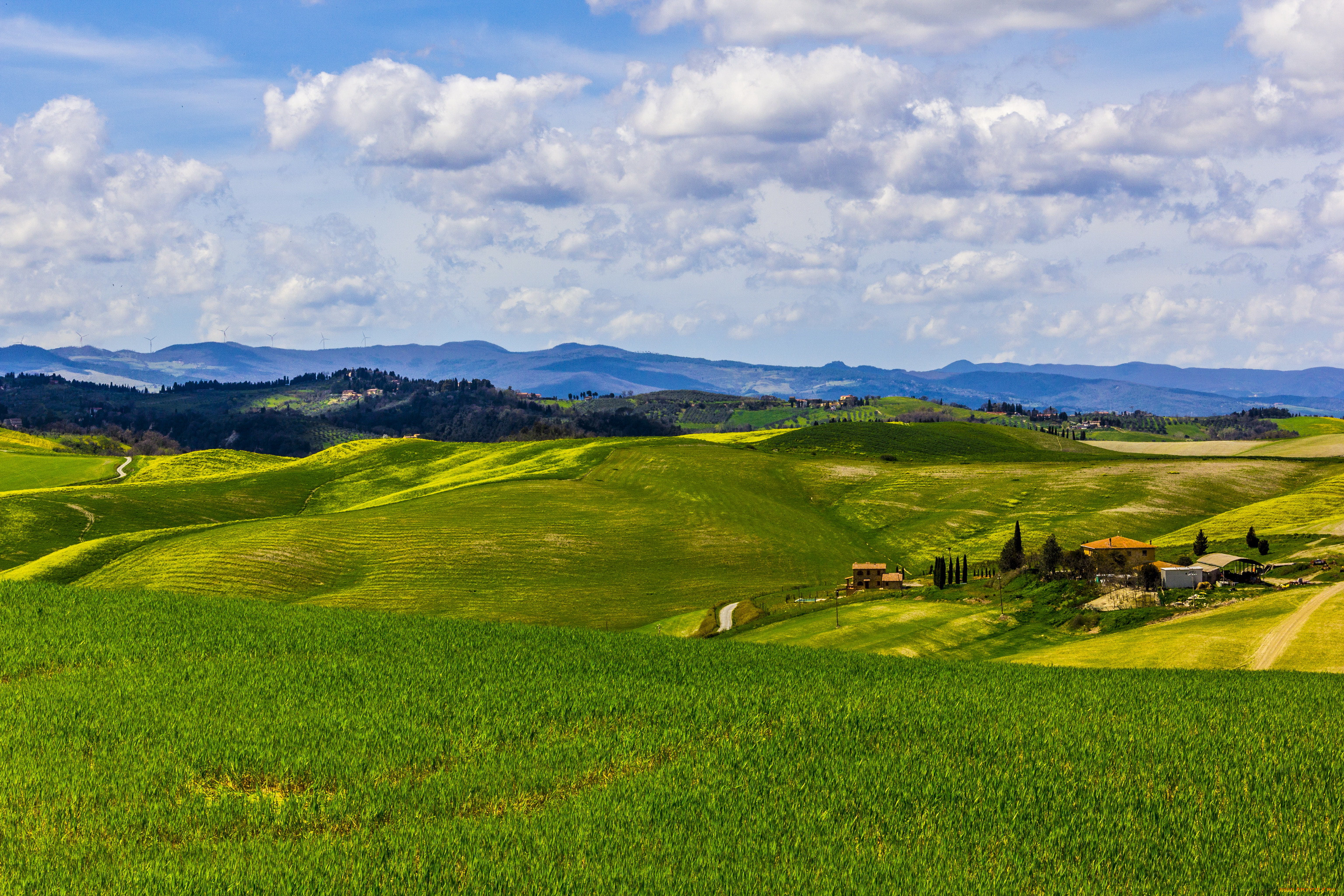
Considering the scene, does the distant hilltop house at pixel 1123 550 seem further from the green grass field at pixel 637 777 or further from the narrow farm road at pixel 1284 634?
the green grass field at pixel 637 777

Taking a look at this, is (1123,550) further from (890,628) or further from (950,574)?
(890,628)

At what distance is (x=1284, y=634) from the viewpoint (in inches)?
2596

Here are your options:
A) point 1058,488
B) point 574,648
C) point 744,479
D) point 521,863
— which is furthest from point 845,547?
point 521,863

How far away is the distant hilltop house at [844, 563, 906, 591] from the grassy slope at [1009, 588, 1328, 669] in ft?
124

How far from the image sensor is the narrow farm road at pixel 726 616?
289 feet

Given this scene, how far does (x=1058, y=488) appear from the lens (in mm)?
166125

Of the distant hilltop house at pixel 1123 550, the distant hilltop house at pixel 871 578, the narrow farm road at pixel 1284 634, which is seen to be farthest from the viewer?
the distant hilltop house at pixel 1123 550

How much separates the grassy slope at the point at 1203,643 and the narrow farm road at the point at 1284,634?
51cm

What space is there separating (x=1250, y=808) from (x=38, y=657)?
32.6 m

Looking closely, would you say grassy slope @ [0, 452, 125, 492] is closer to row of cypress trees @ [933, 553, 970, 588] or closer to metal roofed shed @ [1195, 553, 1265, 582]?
row of cypress trees @ [933, 553, 970, 588]

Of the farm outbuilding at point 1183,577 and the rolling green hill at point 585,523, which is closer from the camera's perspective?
the rolling green hill at point 585,523

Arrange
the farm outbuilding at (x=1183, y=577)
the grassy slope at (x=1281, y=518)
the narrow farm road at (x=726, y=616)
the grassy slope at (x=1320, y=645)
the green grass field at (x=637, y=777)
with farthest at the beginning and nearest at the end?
1. the grassy slope at (x=1281, y=518)
2. the farm outbuilding at (x=1183, y=577)
3. the narrow farm road at (x=726, y=616)
4. the grassy slope at (x=1320, y=645)
5. the green grass field at (x=637, y=777)

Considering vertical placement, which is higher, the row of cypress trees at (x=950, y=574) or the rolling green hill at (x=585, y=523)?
the rolling green hill at (x=585, y=523)

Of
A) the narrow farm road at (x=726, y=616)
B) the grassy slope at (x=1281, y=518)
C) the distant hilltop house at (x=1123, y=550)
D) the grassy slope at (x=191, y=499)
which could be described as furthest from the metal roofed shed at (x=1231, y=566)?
the grassy slope at (x=191, y=499)
